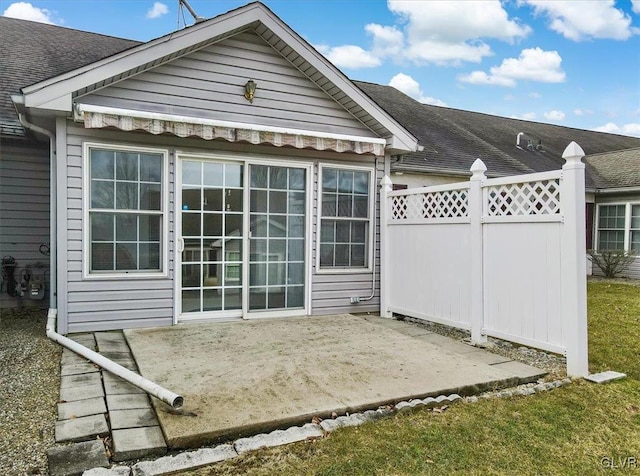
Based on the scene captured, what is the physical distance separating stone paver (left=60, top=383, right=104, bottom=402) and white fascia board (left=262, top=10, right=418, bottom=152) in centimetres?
522

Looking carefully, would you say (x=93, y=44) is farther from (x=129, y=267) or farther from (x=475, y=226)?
(x=475, y=226)

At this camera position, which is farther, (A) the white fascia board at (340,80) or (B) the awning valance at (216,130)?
(A) the white fascia board at (340,80)

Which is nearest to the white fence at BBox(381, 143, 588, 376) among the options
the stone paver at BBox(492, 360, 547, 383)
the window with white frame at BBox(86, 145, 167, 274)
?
the stone paver at BBox(492, 360, 547, 383)

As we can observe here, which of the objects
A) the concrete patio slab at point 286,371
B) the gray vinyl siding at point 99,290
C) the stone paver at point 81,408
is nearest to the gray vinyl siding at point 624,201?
the concrete patio slab at point 286,371

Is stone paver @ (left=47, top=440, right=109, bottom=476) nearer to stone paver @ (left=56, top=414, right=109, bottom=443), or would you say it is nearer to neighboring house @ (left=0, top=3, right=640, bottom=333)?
stone paver @ (left=56, top=414, right=109, bottom=443)

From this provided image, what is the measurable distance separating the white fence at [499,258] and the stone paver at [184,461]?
3.60 meters

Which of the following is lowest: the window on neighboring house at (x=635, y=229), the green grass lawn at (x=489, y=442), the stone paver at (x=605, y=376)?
the green grass lawn at (x=489, y=442)

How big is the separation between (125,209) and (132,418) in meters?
3.47

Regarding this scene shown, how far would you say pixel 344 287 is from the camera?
7.49 meters

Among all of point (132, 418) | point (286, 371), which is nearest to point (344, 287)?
point (286, 371)

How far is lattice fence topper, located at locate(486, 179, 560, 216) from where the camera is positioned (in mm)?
4789

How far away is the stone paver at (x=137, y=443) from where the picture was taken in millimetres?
2797

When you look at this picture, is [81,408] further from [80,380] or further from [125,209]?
[125,209]

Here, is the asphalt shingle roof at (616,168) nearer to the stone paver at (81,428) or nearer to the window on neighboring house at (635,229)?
the window on neighboring house at (635,229)
